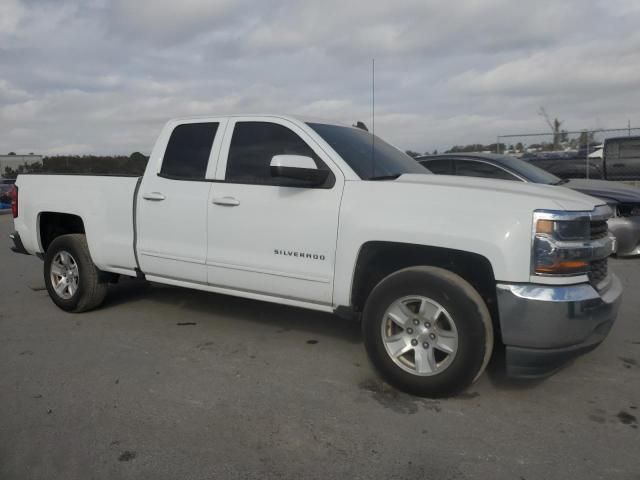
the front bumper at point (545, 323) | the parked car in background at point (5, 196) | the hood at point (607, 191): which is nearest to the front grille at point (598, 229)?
the front bumper at point (545, 323)

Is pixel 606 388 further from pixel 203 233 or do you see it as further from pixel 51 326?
pixel 51 326

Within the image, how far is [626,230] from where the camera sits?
291 inches

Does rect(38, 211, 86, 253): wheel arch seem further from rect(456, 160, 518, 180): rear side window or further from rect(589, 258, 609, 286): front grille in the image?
rect(456, 160, 518, 180): rear side window

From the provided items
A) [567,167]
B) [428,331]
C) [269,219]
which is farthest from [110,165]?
[567,167]

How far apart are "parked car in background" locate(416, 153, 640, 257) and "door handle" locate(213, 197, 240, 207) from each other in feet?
14.9

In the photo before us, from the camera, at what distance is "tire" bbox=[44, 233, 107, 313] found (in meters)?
5.34

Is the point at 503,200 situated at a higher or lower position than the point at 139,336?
higher

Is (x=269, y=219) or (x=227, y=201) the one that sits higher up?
(x=227, y=201)

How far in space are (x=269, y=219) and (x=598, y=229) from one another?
2.24m

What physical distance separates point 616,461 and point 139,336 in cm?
371

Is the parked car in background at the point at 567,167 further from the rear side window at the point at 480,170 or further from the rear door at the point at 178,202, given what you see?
the rear door at the point at 178,202

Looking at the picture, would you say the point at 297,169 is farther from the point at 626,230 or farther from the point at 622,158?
the point at 622,158

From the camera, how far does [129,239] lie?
195 inches

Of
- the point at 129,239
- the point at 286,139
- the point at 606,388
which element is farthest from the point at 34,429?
the point at 606,388
